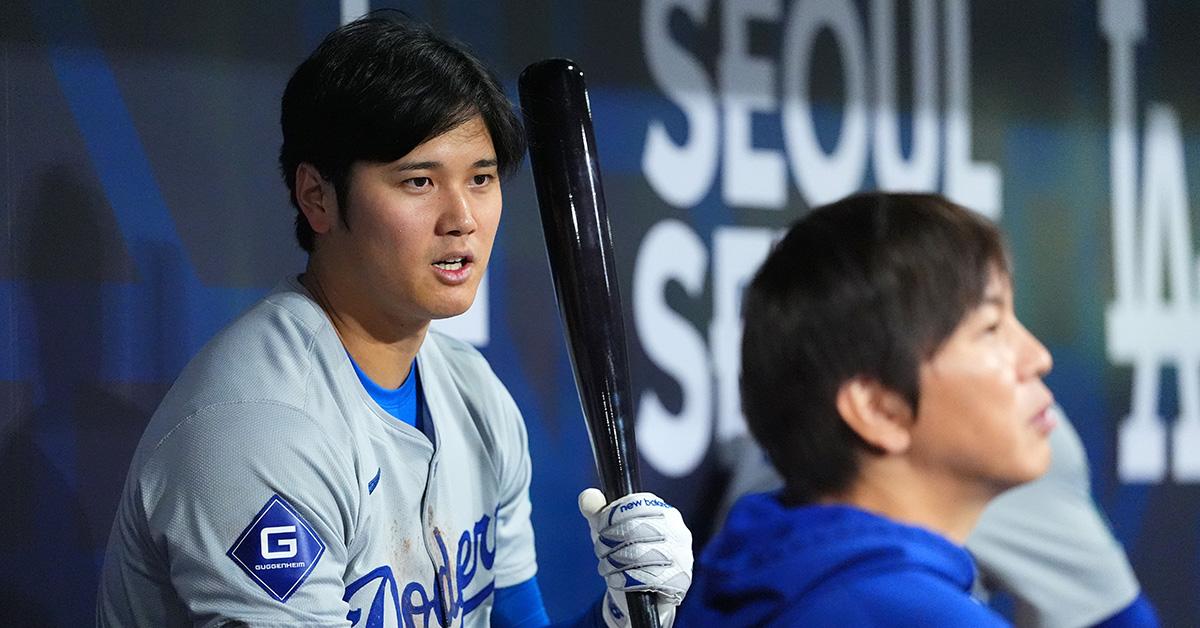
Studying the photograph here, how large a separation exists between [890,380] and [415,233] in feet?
2.26

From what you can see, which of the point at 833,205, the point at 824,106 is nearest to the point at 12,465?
the point at 833,205

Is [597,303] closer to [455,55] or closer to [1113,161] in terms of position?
[455,55]

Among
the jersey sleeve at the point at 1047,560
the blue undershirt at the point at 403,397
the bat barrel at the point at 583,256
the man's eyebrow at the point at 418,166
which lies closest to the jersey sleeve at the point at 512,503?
the blue undershirt at the point at 403,397

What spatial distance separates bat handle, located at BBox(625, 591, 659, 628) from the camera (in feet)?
4.75

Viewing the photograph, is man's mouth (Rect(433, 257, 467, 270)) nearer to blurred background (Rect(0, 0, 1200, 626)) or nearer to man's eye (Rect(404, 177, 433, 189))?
man's eye (Rect(404, 177, 433, 189))

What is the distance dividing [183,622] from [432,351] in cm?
50

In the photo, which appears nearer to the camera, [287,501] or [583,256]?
[287,501]

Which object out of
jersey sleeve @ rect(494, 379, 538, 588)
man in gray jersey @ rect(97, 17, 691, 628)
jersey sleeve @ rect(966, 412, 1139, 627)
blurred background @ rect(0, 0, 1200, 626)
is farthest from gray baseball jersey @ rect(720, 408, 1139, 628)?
man in gray jersey @ rect(97, 17, 691, 628)

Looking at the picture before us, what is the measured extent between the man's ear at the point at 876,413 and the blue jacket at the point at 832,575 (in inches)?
2.6

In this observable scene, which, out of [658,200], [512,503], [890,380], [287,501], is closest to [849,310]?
[890,380]

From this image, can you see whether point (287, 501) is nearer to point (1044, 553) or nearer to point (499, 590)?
point (499, 590)

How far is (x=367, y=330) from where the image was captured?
155 centimetres

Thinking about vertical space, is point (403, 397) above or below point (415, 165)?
below

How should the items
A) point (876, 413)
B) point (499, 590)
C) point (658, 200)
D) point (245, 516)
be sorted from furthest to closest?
point (658, 200) → point (499, 590) → point (245, 516) → point (876, 413)
